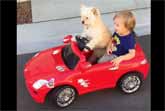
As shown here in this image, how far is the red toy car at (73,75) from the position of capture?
5113 millimetres

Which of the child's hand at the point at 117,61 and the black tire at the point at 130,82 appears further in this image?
the black tire at the point at 130,82

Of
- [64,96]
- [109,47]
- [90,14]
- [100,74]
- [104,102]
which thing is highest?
[90,14]

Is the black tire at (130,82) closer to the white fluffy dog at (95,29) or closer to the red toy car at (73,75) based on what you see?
the red toy car at (73,75)

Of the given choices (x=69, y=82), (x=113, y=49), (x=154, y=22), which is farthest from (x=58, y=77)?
(x=154, y=22)

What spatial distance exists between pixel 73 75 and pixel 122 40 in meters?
0.82

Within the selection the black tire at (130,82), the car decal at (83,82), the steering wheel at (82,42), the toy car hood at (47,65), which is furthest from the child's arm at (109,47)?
the toy car hood at (47,65)

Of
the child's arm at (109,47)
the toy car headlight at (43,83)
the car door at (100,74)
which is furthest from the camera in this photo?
the child's arm at (109,47)

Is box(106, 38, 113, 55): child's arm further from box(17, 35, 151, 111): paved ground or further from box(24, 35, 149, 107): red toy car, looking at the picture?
box(17, 35, 151, 111): paved ground

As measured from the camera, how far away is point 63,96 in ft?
17.1

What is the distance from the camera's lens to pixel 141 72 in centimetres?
538

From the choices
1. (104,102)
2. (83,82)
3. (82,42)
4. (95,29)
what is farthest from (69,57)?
(104,102)

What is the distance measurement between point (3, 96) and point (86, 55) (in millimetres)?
1344

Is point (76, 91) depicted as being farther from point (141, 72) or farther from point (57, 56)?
point (141, 72)

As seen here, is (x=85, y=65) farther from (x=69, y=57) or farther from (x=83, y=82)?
(x=69, y=57)
